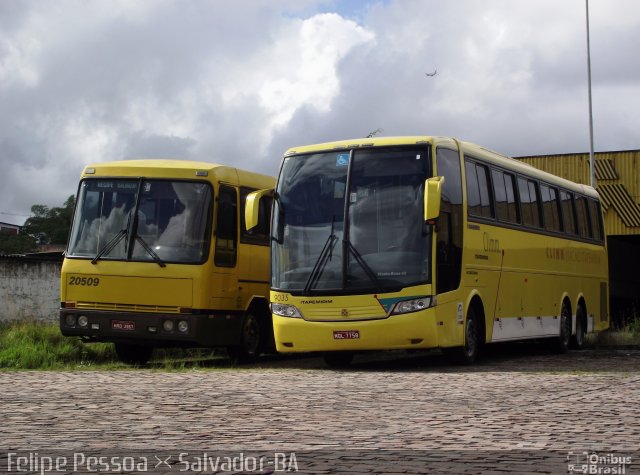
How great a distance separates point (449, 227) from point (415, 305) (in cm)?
150

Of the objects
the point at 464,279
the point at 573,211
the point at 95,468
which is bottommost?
the point at 95,468

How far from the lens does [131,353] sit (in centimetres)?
2166

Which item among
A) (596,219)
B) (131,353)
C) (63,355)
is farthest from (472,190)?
(596,219)

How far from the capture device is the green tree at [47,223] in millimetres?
114812

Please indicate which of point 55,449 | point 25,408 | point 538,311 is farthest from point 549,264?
point 55,449

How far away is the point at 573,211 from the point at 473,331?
7970 millimetres

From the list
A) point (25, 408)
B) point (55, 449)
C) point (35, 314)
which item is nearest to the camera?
point (55, 449)

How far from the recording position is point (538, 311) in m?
23.5

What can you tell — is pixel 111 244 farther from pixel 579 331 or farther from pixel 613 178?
pixel 613 178

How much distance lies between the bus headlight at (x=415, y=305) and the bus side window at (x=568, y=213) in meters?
8.90

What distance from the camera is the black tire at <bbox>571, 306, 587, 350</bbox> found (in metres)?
26.7

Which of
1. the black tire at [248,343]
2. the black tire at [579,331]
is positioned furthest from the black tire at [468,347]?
the black tire at [579,331]

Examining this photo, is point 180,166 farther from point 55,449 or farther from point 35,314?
point 35,314

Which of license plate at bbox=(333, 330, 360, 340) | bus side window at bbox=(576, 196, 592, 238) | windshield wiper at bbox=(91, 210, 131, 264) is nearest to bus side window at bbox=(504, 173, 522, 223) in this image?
bus side window at bbox=(576, 196, 592, 238)
